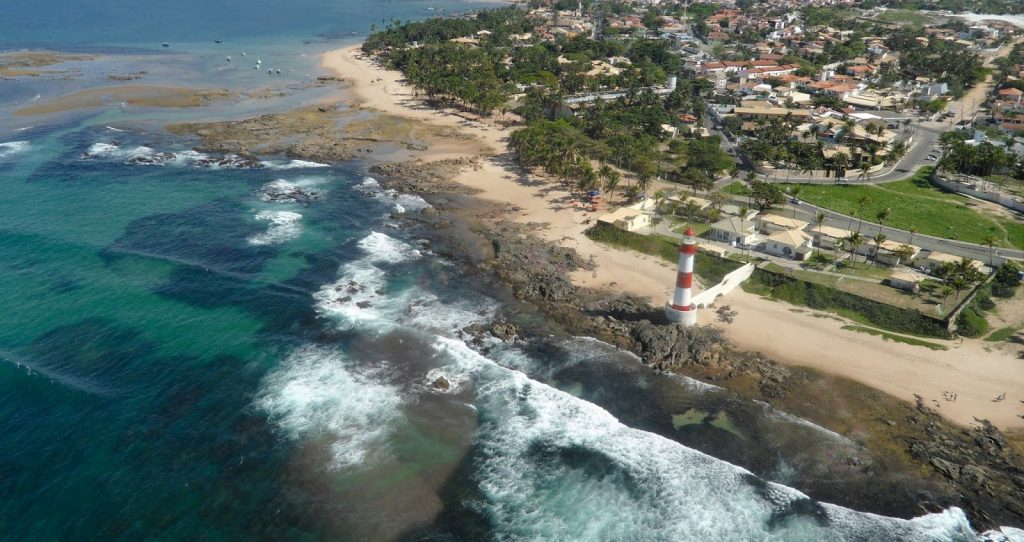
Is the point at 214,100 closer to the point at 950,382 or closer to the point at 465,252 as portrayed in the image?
the point at 465,252

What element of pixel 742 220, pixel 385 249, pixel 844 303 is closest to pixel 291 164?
pixel 385 249

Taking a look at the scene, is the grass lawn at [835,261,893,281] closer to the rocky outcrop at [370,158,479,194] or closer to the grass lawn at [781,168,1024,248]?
the grass lawn at [781,168,1024,248]

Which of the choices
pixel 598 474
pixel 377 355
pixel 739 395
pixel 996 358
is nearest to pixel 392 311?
pixel 377 355

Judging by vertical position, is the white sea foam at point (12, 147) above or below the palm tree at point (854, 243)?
below

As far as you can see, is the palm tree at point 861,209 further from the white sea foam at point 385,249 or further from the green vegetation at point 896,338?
the white sea foam at point 385,249

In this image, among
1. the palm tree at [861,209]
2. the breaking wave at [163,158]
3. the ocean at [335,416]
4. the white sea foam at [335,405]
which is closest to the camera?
the ocean at [335,416]

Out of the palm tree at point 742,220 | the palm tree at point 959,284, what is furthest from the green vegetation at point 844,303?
the palm tree at point 742,220

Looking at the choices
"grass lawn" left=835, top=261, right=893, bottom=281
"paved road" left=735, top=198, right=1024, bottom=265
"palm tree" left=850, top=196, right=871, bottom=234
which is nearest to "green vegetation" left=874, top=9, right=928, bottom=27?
"palm tree" left=850, top=196, right=871, bottom=234
